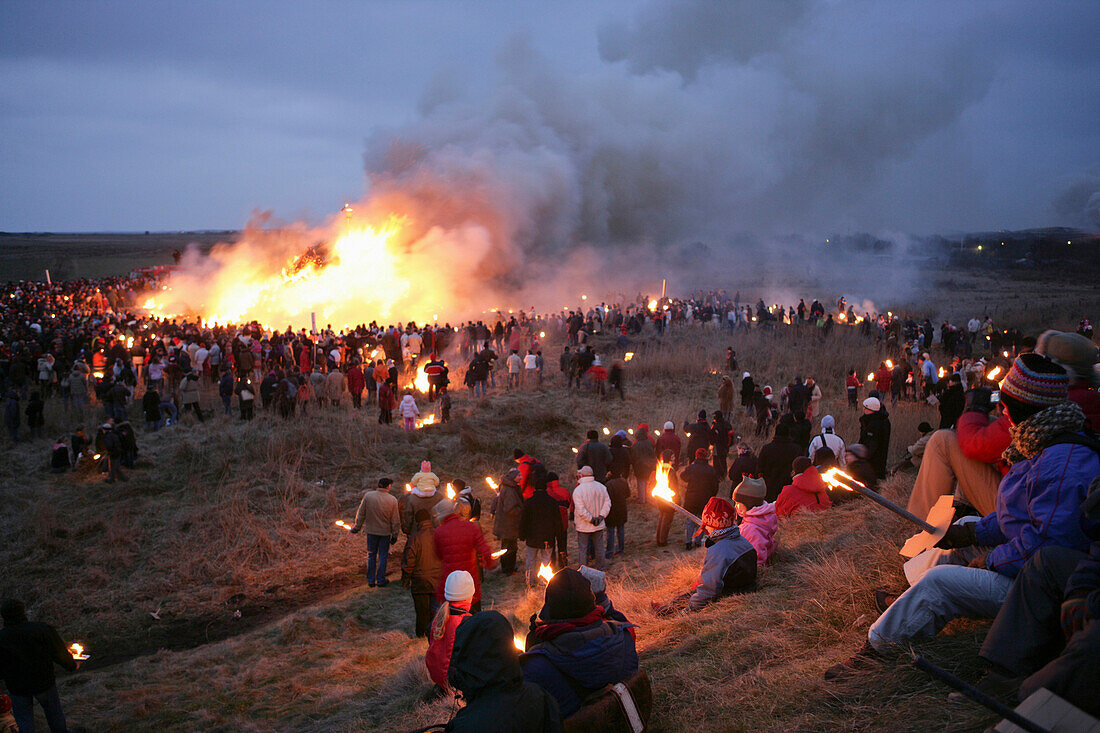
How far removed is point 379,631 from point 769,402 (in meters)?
10.6

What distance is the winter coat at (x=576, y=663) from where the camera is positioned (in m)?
3.52

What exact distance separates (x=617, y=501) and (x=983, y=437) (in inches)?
221

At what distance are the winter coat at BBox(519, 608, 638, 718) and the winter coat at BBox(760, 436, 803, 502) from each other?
6.21m

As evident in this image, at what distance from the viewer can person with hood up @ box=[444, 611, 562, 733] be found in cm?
271

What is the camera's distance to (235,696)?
657 cm

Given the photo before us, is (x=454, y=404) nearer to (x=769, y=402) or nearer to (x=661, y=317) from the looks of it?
(x=769, y=402)

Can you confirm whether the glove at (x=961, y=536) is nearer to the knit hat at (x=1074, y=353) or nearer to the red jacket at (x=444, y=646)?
the knit hat at (x=1074, y=353)

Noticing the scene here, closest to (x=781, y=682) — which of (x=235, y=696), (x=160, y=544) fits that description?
(x=235, y=696)

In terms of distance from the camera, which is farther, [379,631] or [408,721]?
[379,631]

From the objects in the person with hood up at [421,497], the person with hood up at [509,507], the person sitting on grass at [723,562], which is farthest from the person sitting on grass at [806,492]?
the person with hood up at [421,497]

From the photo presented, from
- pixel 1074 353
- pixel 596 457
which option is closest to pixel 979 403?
pixel 1074 353

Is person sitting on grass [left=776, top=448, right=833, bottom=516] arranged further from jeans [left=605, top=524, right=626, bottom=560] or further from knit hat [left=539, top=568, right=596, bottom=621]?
knit hat [left=539, top=568, right=596, bottom=621]

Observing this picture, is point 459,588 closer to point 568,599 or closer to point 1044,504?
point 568,599

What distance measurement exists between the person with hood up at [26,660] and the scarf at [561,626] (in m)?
4.39
